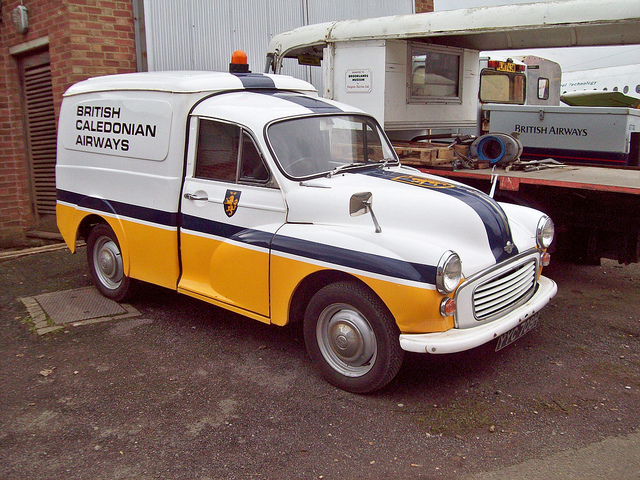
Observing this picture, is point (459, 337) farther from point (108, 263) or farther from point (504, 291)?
point (108, 263)

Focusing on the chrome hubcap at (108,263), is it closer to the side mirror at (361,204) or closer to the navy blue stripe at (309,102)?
the navy blue stripe at (309,102)

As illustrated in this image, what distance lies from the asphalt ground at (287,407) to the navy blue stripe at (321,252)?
35.6 inches

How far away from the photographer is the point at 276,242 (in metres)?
4.09

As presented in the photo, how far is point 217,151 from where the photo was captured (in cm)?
461

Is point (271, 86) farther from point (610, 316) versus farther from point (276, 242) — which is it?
point (610, 316)

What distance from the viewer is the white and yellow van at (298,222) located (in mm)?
3635

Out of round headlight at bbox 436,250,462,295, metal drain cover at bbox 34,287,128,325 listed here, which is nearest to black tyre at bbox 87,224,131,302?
metal drain cover at bbox 34,287,128,325

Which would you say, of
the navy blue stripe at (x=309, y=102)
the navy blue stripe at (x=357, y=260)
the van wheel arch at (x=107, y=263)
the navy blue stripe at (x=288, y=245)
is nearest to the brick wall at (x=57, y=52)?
the van wheel arch at (x=107, y=263)

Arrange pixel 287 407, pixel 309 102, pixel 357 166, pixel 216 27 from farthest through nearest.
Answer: pixel 216 27
pixel 309 102
pixel 357 166
pixel 287 407

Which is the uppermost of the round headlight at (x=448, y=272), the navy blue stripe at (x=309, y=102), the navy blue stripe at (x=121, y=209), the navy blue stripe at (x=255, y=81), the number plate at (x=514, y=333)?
the navy blue stripe at (x=255, y=81)

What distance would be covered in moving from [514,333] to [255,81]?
2.97m

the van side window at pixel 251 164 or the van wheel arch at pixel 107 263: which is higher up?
the van side window at pixel 251 164

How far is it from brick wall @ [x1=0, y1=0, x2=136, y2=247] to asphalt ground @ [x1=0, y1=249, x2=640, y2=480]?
12.0 ft

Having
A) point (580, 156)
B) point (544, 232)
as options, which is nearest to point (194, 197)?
point (544, 232)
